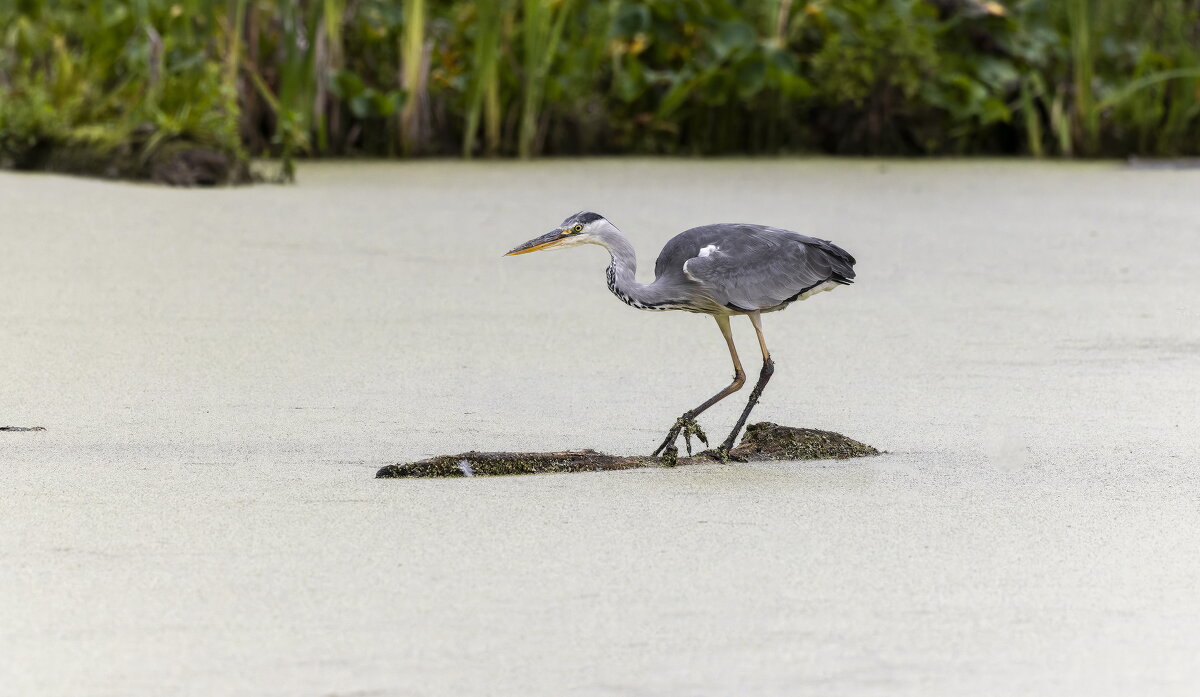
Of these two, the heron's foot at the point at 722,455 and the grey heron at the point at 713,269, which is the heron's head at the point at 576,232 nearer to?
the grey heron at the point at 713,269

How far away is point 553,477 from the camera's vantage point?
313cm

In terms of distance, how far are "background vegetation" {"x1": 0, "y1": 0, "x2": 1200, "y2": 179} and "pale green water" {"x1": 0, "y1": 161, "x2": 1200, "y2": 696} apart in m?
2.47

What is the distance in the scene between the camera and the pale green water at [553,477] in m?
2.20

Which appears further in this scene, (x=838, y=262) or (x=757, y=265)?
(x=838, y=262)

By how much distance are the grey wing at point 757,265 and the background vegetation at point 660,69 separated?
5.14 metres

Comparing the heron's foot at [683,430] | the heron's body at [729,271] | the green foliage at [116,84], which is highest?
the heron's body at [729,271]

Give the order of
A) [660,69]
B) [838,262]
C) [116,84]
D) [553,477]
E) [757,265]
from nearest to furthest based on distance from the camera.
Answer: [553,477], [757,265], [838,262], [116,84], [660,69]

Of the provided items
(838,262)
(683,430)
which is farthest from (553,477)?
(838,262)

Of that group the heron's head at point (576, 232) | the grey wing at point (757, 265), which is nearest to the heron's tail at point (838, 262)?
the grey wing at point (757, 265)

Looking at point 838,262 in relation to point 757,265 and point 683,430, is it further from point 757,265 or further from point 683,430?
point 683,430

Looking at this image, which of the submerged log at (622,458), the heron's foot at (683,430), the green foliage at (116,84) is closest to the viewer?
the submerged log at (622,458)

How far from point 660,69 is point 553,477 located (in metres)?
7.19

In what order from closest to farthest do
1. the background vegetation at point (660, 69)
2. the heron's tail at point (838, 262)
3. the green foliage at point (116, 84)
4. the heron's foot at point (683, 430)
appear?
the heron's foot at point (683, 430) < the heron's tail at point (838, 262) < the green foliage at point (116, 84) < the background vegetation at point (660, 69)

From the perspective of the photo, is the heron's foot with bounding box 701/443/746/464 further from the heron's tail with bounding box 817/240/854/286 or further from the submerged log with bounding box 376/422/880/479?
the heron's tail with bounding box 817/240/854/286
